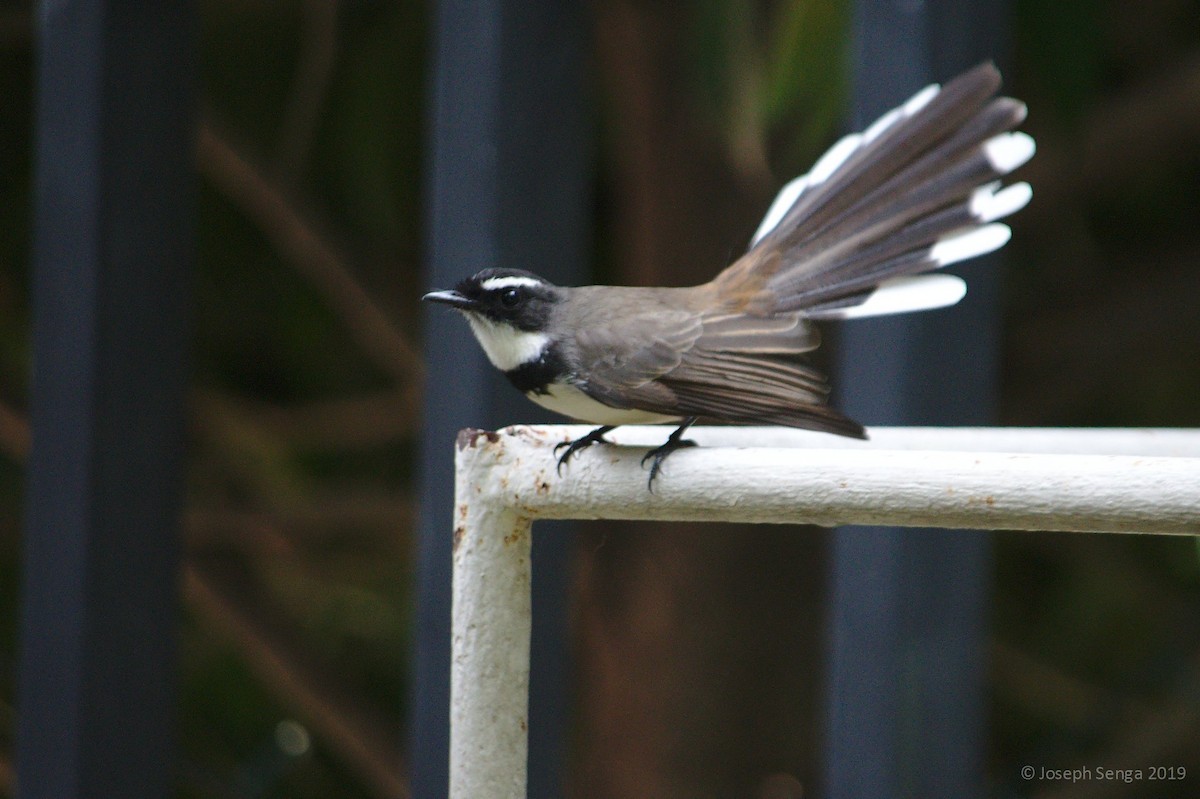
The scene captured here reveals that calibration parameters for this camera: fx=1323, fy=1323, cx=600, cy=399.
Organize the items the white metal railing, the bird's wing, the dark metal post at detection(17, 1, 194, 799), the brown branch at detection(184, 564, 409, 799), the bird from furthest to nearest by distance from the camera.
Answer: the brown branch at detection(184, 564, 409, 799)
the dark metal post at detection(17, 1, 194, 799)
the bird
the bird's wing
the white metal railing

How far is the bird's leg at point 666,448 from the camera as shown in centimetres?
137

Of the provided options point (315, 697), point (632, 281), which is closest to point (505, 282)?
point (632, 281)

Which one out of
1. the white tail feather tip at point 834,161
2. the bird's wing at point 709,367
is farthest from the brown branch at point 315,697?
the white tail feather tip at point 834,161

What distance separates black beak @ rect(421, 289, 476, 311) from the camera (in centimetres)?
194

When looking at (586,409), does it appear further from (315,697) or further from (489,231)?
(315,697)

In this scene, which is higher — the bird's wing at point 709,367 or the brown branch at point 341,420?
the brown branch at point 341,420

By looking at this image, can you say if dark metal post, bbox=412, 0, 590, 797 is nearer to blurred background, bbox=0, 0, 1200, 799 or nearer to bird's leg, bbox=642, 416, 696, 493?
bird's leg, bbox=642, 416, 696, 493

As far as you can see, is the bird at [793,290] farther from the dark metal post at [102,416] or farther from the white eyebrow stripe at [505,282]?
the dark metal post at [102,416]

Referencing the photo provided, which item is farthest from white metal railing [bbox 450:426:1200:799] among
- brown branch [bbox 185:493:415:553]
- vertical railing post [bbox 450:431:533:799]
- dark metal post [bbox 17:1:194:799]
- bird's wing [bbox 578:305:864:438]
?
brown branch [bbox 185:493:415:553]

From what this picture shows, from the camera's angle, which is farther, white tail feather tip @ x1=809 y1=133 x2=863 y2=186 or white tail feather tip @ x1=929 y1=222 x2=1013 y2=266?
white tail feather tip @ x1=809 y1=133 x2=863 y2=186

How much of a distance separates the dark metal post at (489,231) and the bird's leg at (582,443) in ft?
1.57

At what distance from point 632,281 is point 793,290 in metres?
1.97

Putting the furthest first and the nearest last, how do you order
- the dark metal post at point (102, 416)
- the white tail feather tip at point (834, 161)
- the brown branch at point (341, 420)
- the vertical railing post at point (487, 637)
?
the brown branch at point (341, 420) < the dark metal post at point (102, 416) < the white tail feather tip at point (834, 161) < the vertical railing post at point (487, 637)

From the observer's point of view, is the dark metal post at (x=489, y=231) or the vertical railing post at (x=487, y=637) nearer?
the vertical railing post at (x=487, y=637)
